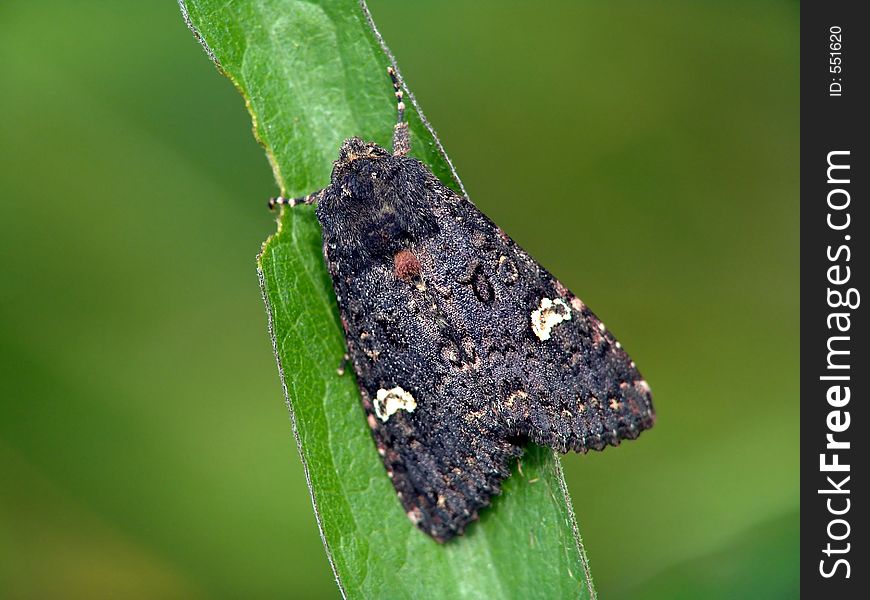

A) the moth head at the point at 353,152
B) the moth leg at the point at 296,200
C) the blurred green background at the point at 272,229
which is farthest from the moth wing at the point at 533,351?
the blurred green background at the point at 272,229

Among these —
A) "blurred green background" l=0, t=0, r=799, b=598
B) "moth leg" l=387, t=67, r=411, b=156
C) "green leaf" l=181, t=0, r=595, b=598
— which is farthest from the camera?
"blurred green background" l=0, t=0, r=799, b=598

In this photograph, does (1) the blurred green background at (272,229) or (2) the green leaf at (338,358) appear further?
(1) the blurred green background at (272,229)

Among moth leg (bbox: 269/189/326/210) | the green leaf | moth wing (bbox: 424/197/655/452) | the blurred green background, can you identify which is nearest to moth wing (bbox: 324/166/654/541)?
moth wing (bbox: 424/197/655/452)

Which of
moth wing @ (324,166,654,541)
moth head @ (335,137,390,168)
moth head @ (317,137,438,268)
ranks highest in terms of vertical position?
moth head @ (335,137,390,168)

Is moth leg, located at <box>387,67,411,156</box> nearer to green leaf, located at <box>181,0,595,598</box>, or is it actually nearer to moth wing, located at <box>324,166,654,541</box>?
green leaf, located at <box>181,0,595,598</box>

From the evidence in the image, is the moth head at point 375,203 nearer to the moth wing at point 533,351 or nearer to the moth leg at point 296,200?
the moth leg at point 296,200
